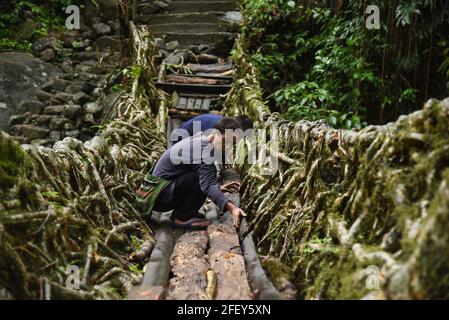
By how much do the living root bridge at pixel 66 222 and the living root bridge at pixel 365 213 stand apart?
3.71 feet

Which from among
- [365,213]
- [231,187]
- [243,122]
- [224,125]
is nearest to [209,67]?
[231,187]

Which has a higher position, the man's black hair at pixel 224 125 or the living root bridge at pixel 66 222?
the man's black hair at pixel 224 125

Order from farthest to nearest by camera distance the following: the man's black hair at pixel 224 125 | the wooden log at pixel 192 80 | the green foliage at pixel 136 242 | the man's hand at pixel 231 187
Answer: the wooden log at pixel 192 80
the man's hand at pixel 231 187
the man's black hair at pixel 224 125
the green foliage at pixel 136 242

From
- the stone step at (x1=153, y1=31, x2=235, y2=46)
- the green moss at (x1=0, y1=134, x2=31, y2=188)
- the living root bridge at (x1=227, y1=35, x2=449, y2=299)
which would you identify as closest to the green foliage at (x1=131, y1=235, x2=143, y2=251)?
the living root bridge at (x1=227, y1=35, x2=449, y2=299)

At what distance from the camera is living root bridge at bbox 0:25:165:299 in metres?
2.42

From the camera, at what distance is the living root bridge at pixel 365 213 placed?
1790 millimetres

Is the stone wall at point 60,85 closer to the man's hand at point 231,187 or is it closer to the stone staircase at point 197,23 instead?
the stone staircase at point 197,23

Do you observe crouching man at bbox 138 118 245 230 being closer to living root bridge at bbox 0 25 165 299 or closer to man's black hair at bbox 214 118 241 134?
man's black hair at bbox 214 118 241 134

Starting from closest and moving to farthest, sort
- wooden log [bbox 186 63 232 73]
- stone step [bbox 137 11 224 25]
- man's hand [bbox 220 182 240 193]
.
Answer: man's hand [bbox 220 182 240 193] < wooden log [bbox 186 63 232 73] < stone step [bbox 137 11 224 25]

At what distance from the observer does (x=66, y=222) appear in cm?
291

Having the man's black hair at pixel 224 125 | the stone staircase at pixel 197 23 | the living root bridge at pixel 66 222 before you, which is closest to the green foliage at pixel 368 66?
the stone staircase at pixel 197 23

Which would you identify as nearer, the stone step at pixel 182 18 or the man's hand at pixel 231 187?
the man's hand at pixel 231 187

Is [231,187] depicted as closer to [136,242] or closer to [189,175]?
[189,175]

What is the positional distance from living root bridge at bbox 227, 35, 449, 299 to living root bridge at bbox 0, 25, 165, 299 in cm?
113
